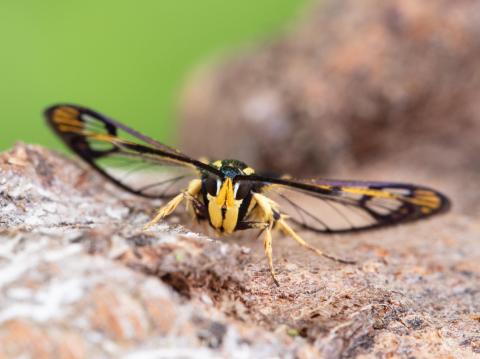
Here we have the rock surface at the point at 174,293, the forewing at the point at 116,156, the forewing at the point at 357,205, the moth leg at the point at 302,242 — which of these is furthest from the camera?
the forewing at the point at 116,156

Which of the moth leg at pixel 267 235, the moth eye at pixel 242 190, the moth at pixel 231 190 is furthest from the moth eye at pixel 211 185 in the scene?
the moth leg at pixel 267 235

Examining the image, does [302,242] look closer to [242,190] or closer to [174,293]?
[242,190]

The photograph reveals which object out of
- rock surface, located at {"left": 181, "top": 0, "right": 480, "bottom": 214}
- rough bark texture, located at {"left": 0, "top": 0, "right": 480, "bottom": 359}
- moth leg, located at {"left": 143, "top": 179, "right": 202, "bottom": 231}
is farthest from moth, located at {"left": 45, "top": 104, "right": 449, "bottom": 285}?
rock surface, located at {"left": 181, "top": 0, "right": 480, "bottom": 214}

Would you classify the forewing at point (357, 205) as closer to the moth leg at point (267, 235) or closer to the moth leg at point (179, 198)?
the moth leg at point (267, 235)

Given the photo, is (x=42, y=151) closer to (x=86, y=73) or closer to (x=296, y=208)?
(x=296, y=208)

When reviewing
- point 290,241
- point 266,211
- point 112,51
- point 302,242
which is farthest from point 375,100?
point 112,51

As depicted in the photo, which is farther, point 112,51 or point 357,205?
point 112,51

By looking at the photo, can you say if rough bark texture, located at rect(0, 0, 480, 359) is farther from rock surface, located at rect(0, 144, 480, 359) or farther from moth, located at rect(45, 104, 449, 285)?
moth, located at rect(45, 104, 449, 285)
